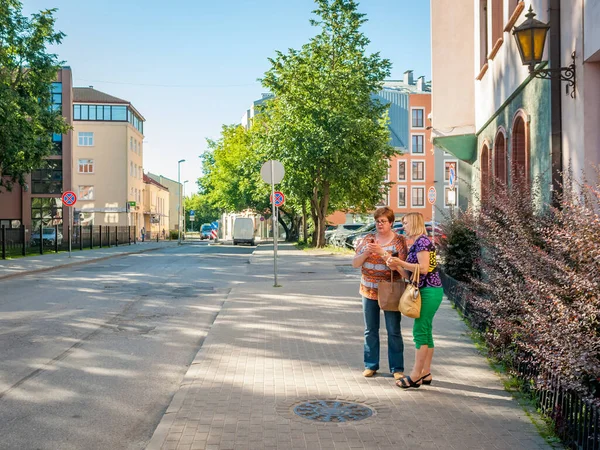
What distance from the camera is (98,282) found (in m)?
18.9

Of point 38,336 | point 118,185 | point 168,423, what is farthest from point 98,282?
point 118,185

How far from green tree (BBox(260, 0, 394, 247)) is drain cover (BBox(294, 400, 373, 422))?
101 feet

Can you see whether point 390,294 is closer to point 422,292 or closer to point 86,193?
point 422,292

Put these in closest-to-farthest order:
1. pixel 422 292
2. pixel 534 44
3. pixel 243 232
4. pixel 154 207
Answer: pixel 422 292 < pixel 534 44 < pixel 243 232 < pixel 154 207

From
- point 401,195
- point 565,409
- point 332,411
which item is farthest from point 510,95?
point 401,195

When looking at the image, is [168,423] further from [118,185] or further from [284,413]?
[118,185]

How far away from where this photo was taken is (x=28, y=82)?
115 feet

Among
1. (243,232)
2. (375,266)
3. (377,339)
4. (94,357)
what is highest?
(243,232)

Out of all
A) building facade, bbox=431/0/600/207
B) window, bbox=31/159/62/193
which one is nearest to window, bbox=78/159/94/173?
window, bbox=31/159/62/193

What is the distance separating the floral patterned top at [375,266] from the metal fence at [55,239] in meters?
26.7

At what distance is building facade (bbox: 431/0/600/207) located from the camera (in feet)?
29.9

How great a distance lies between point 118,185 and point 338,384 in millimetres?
70026

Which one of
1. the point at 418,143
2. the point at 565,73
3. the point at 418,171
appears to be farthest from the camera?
the point at 418,171

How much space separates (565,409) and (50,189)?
185 ft
